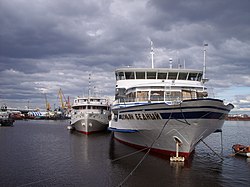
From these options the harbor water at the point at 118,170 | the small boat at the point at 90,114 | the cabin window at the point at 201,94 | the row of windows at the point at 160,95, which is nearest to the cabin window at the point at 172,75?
the row of windows at the point at 160,95

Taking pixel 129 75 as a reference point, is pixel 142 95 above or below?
below

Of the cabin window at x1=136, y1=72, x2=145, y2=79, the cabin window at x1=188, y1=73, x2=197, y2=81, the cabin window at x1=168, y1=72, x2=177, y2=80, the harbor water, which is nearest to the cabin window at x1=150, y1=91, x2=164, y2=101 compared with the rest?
the cabin window at x1=168, y1=72, x2=177, y2=80

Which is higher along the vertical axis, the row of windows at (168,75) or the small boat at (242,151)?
the row of windows at (168,75)

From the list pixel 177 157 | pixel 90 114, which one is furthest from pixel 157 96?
pixel 90 114

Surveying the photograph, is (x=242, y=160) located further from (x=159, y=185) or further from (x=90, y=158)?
(x=90, y=158)

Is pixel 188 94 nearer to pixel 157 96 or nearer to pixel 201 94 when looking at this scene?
pixel 201 94

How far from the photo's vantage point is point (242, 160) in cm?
2100

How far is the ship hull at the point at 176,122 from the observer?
16.8m

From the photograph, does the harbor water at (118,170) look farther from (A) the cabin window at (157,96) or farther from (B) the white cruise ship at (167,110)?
(A) the cabin window at (157,96)

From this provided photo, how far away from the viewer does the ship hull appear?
16837 mm

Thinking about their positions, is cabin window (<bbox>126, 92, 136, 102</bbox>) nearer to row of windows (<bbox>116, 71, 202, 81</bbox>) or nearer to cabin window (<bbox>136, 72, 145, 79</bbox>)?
cabin window (<bbox>136, 72, 145, 79</bbox>)

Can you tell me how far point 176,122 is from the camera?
17.8 m

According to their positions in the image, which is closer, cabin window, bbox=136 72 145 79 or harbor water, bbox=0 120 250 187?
harbor water, bbox=0 120 250 187

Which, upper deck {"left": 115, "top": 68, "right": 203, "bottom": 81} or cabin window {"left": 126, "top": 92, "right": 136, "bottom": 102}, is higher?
upper deck {"left": 115, "top": 68, "right": 203, "bottom": 81}
